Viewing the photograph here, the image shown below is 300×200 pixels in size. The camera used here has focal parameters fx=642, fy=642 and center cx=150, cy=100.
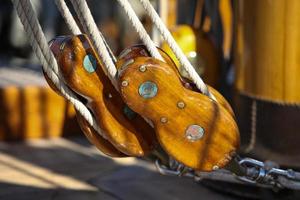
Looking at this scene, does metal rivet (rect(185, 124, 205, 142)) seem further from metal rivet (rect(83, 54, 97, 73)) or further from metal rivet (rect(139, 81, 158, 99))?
metal rivet (rect(83, 54, 97, 73))

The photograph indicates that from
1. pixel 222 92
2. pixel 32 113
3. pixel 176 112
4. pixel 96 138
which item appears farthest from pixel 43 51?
pixel 32 113

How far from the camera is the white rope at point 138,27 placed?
1.84 m

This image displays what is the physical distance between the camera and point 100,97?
1.91 metres

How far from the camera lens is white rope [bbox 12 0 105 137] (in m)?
1.80

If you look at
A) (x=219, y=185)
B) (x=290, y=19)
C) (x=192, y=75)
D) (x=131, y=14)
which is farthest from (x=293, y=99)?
(x=131, y=14)

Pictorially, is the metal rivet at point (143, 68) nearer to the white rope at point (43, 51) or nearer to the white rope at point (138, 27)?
the white rope at point (138, 27)

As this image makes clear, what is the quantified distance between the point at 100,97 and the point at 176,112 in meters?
0.24

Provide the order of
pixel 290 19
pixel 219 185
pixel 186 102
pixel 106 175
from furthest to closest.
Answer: pixel 106 175 < pixel 219 185 < pixel 290 19 < pixel 186 102

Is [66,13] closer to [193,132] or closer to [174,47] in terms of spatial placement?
[174,47]

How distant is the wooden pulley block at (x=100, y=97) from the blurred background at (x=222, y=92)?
76 cm

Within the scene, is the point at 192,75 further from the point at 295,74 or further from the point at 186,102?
the point at 295,74

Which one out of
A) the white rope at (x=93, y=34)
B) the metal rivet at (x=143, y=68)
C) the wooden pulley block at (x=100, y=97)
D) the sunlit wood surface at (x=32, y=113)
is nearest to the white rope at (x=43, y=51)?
the wooden pulley block at (x=100, y=97)

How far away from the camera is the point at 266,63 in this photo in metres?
2.50

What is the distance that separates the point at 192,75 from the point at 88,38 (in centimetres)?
33
